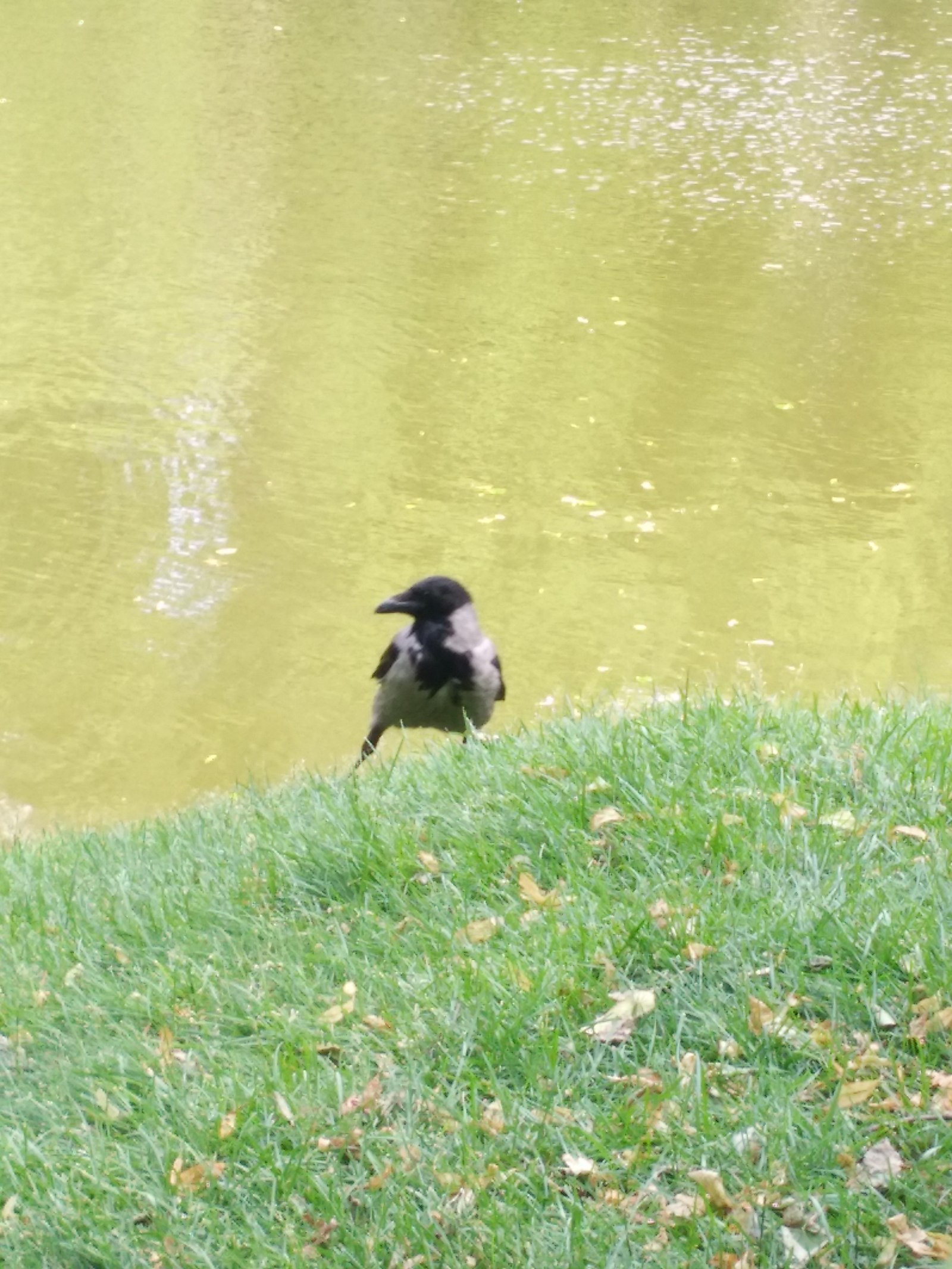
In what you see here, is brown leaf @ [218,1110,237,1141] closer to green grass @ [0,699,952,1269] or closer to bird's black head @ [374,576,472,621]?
green grass @ [0,699,952,1269]

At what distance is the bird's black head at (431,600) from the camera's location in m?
5.16

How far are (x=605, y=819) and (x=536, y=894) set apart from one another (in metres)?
0.32

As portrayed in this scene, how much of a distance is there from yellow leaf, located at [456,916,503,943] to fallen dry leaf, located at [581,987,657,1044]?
1.33 feet

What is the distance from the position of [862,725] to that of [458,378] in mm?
6763

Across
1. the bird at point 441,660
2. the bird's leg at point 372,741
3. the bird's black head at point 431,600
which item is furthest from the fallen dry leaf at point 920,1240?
the bird's leg at point 372,741

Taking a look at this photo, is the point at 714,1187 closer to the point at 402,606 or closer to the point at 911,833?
the point at 911,833

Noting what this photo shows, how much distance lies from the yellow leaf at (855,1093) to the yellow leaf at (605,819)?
43.3 inches

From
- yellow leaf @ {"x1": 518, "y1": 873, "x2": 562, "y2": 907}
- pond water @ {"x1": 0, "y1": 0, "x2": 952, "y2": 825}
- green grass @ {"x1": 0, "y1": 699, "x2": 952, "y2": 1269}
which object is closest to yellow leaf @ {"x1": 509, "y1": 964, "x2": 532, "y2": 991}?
green grass @ {"x1": 0, "y1": 699, "x2": 952, "y2": 1269}

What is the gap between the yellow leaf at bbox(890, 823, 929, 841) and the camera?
3480mm

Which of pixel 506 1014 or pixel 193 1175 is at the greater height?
pixel 506 1014

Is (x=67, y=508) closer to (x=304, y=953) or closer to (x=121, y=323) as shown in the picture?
(x=121, y=323)

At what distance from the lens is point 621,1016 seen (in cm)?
299

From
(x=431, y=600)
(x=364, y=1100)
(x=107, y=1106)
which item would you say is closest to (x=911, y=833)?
(x=364, y=1100)

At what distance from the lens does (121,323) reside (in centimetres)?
1145
